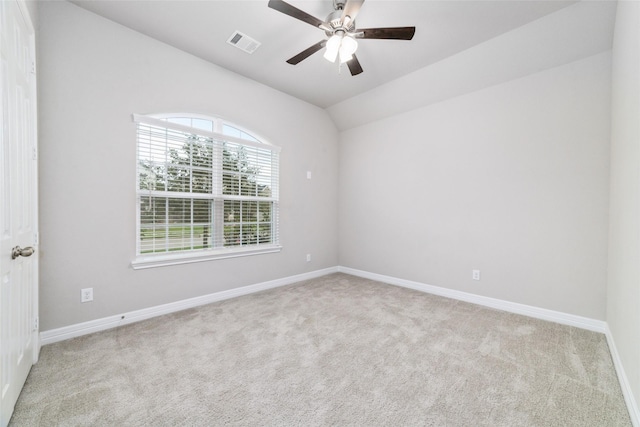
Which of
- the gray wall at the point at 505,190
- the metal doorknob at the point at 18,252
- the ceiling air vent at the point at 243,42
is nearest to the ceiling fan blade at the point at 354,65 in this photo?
the ceiling air vent at the point at 243,42

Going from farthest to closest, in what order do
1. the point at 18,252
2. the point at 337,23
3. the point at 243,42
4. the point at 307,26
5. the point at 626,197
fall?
the point at 243,42 → the point at 307,26 → the point at 337,23 → the point at 626,197 → the point at 18,252

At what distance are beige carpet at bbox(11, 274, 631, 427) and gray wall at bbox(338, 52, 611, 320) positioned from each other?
0.50m

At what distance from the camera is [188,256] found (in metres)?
A: 3.00

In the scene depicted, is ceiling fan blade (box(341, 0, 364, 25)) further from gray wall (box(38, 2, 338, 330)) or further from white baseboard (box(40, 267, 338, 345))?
white baseboard (box(40, 267, 338, 345))

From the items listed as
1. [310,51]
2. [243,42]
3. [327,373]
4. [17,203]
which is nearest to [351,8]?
[310,51]

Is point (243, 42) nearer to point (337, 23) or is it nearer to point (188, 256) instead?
point (337, 23)

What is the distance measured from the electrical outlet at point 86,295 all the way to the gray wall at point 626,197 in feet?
12.6

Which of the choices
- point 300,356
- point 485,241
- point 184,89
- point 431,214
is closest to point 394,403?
point 300,356

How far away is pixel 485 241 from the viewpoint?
3160 millimetres

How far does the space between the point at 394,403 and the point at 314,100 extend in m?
3.92

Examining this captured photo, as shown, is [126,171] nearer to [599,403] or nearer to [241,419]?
[241,419]

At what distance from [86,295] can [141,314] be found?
1.64 ft

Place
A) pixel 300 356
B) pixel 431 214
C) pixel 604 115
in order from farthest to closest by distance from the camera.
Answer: pixel 431 214, pixel 604 115, pixel 300 356

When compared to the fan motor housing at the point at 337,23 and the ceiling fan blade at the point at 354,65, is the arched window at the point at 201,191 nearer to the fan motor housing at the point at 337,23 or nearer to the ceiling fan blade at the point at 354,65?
the ceiling fan blade at the point at 354,65
